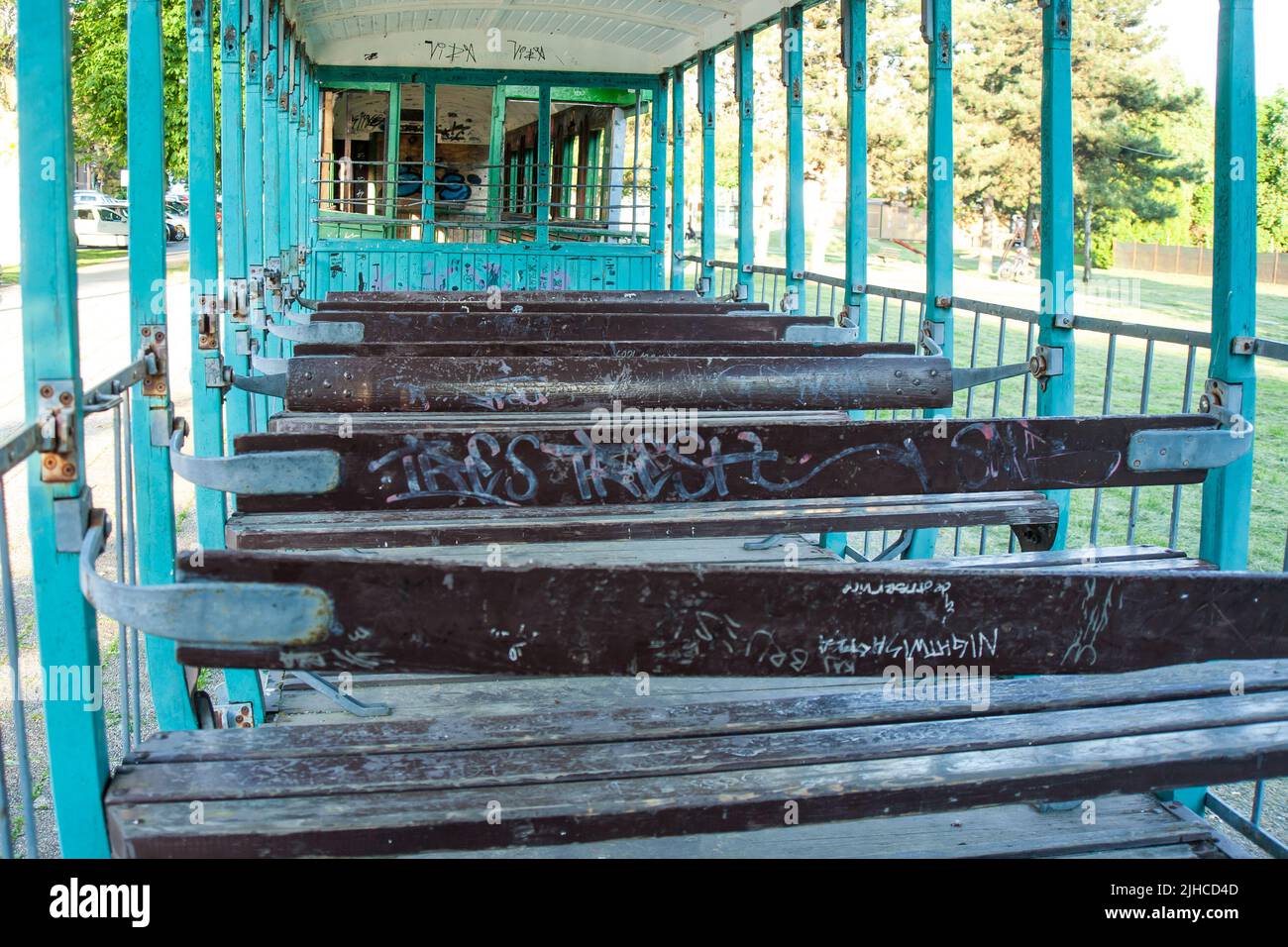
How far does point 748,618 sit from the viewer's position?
242cm

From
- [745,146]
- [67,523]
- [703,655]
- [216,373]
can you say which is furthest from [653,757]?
[745,146]

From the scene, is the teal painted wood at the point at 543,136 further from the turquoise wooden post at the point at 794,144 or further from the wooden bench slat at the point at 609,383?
the wooden bench slat at the point at 609,383

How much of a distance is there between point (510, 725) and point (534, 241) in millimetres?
11911

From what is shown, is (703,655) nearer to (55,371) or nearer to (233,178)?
(55,371)

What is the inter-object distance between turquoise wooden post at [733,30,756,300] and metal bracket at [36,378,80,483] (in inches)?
303

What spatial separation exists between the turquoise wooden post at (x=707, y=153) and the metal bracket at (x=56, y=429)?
359 inches

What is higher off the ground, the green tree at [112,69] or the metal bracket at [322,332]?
the green tree at [112,69]

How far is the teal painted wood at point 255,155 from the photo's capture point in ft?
26.4

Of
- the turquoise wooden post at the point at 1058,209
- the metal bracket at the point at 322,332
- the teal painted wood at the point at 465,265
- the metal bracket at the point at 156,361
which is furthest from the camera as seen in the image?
the teal painted wood at the point at 465,265

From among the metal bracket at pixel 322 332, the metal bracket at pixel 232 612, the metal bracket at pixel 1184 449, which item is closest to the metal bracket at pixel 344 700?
the metal bracket at pixel 322 332

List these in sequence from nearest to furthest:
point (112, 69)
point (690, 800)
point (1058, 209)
→ point (690, 800) < point (1058, 209) < point (112, 69)

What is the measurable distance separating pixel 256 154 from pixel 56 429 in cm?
634

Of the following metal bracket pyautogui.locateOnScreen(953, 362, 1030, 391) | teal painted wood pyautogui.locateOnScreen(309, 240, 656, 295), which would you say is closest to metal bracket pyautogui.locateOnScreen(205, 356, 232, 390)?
metal bracket pyautogui.locateOnScreen(953, 362, 1030, 391)
